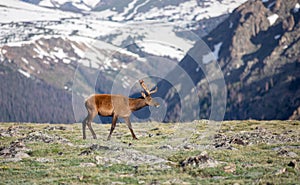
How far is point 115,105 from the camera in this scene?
4194 cm

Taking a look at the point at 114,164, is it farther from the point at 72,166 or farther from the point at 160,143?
the point at 160,143

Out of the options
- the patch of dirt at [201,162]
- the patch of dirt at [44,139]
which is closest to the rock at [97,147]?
the patch of dirt at [44,139]

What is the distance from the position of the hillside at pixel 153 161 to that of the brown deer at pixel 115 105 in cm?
201

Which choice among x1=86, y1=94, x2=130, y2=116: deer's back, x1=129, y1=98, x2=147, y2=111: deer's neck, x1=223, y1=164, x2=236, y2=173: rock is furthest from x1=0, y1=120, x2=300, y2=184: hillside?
x1=129, y1=98, x2=147, y2=111: deer's neck

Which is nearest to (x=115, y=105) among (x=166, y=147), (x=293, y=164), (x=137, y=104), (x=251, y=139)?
(x=137, y=104)

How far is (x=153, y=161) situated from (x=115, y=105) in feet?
33.5

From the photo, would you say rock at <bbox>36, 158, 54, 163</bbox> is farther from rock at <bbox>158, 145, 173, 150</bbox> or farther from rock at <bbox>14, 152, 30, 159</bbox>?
rock at <bbox>158, 145, 173, 150</bbox>

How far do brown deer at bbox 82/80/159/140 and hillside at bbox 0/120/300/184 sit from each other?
6.60 feet

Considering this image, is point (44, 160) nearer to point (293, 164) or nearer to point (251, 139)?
point (293, 164)

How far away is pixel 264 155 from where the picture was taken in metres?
34.4

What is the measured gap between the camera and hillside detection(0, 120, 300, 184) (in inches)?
1070

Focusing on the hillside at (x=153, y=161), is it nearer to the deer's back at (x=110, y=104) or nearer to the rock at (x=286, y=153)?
the rock at (x=286, y=153)

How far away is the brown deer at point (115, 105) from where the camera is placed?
41912 mm

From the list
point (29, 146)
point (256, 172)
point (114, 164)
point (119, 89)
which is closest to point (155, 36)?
point (119, 89)
